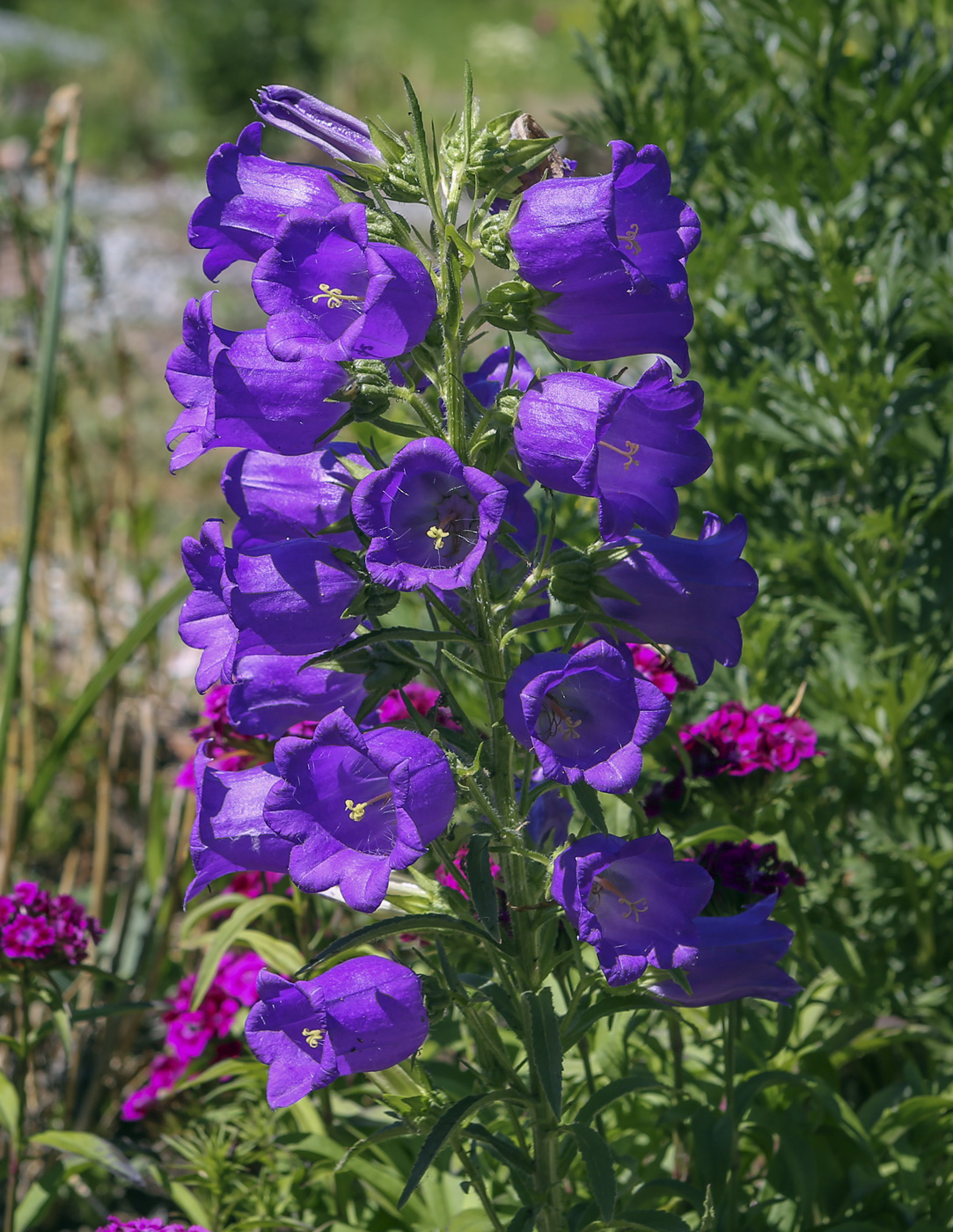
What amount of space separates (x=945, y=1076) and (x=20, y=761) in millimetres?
2965

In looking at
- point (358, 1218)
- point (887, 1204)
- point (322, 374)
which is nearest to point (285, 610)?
point (322, 374)

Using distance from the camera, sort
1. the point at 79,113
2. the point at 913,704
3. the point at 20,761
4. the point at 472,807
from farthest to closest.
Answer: the point at 20,761, the point at 79,113, the point at 913,704, the point at 472,807

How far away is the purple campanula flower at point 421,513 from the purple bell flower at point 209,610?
1.00ft

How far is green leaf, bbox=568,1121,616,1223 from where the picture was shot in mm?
1595

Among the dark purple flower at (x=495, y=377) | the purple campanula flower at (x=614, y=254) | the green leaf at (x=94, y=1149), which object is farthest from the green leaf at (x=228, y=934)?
the purple campanula flower at (x=614, y=254)

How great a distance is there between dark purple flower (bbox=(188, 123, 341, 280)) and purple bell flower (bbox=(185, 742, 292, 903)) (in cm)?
77

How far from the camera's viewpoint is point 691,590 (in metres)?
1.60

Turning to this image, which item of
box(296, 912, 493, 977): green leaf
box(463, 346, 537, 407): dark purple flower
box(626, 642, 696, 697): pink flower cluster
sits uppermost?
box(463, 346, 537, 407): dark purple flower

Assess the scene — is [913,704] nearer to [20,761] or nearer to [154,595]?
[20,761]

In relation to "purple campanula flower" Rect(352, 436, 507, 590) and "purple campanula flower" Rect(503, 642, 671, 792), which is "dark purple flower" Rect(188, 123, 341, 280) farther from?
"purple campanula flower" Rect(503, 642, 671, 792)

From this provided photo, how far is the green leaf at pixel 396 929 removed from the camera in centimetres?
151

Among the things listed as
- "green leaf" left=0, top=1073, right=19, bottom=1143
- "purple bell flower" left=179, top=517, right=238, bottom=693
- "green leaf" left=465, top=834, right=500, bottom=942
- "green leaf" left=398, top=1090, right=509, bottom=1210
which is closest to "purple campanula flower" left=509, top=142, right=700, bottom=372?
"purple bell flower" left=179, top=517, right=238, bottom=693

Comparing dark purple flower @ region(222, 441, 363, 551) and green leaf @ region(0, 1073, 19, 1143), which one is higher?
dark purple flower @ region(222, 441, 363, 551)

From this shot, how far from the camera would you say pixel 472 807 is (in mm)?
1803
